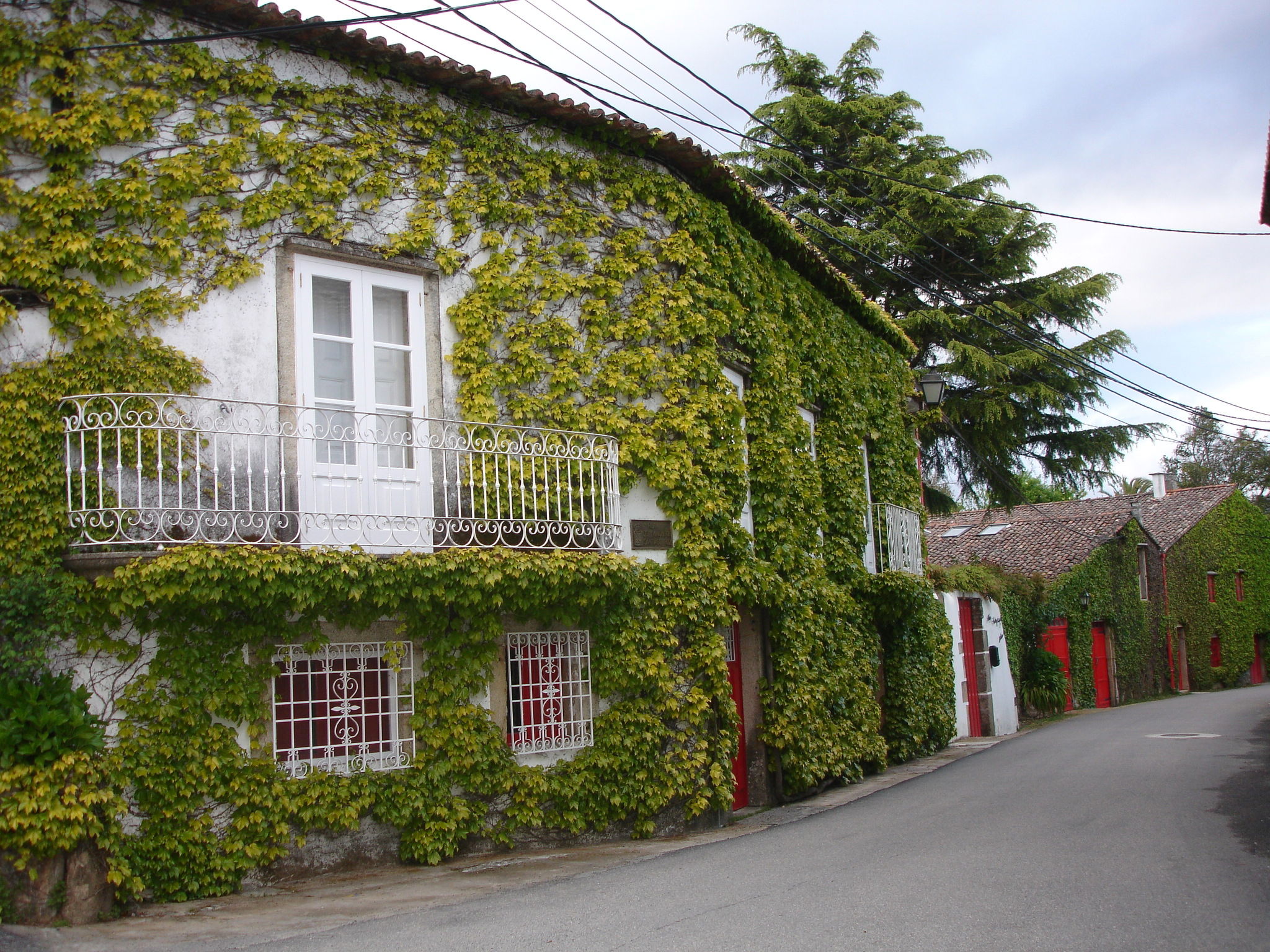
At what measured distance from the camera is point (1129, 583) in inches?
1299

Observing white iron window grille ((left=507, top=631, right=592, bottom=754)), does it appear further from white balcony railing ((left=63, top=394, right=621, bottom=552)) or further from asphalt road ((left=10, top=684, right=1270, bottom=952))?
asphalt road ((left=10, top=684, right=1270, bottom=952))

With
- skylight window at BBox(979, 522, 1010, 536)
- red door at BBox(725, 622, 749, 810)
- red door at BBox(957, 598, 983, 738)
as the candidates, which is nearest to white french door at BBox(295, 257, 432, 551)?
red door at BBox(725, 622, 749, 810)

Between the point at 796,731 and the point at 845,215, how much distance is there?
624 inches

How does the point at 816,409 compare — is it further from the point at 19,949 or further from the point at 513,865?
the point at 19,949

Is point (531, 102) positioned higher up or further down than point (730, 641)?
higher up

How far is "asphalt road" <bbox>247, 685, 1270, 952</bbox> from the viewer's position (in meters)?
5.90

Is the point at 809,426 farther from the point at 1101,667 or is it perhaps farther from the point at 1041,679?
the point at 1101,667

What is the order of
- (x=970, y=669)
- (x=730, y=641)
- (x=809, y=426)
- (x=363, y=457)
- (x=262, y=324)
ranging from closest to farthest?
(x=262, y=324)
(x=363, y=457)
(x=730, y=641)
(x=809, y=426)
(x=970, y=669)

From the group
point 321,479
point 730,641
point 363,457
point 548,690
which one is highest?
point 363,457

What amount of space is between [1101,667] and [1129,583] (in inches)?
136

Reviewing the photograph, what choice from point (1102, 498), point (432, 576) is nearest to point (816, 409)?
point (432, 576)

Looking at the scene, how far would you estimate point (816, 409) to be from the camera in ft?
47.6

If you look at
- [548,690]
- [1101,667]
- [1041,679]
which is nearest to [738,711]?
[548,690]

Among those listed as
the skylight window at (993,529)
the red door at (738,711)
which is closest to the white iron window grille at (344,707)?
the red door at (738,711)
